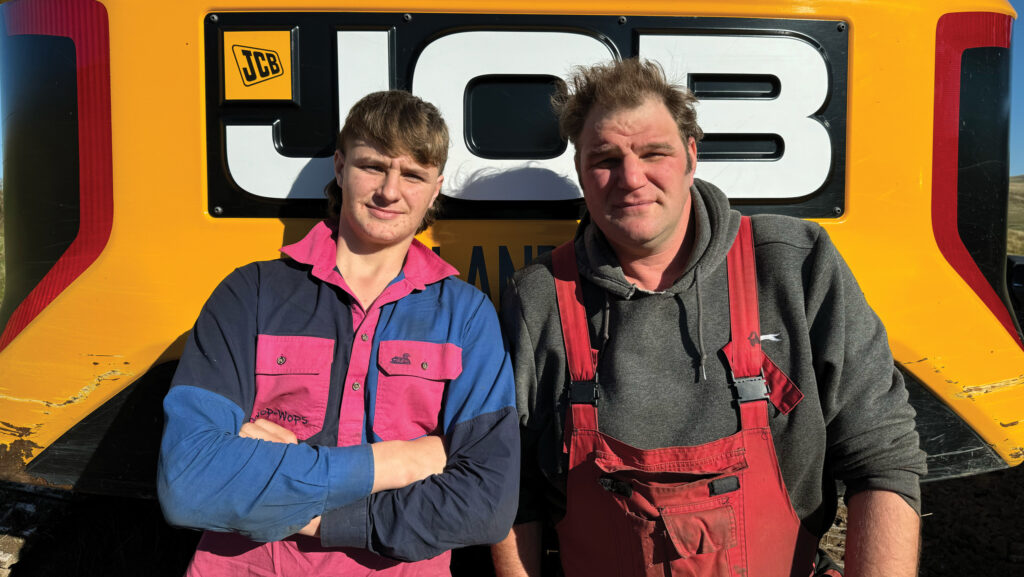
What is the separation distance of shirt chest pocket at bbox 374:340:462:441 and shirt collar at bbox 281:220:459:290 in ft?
0.53

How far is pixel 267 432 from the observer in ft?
4.46

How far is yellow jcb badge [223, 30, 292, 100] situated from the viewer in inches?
64.3

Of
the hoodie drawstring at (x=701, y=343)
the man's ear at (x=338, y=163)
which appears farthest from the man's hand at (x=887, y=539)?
the man's ear at (x=338, y=163)

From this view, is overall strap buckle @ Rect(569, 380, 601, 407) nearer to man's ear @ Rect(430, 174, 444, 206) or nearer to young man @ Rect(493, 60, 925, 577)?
young man @ Rect(493, 60, 925, 577)

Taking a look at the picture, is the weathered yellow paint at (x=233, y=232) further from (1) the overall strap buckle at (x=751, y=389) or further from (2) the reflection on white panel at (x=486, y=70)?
(1) the overall strap buckle at (x=751, y=389)

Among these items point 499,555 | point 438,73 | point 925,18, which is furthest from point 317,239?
point 925,18

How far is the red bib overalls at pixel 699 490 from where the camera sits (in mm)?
1434

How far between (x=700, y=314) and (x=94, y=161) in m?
1.55

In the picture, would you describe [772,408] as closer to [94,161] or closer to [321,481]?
[321,481]

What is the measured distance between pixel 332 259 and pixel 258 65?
1.84 feet

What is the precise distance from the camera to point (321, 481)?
4.15ft

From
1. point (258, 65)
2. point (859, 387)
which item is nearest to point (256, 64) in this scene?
point (258, 65)

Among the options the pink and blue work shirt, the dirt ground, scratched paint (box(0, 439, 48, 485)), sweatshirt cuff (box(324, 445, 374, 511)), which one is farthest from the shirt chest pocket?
scratched paint (box(0, 439, 48, 485))

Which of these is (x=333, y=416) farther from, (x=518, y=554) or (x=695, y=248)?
(x=695, y=248)
